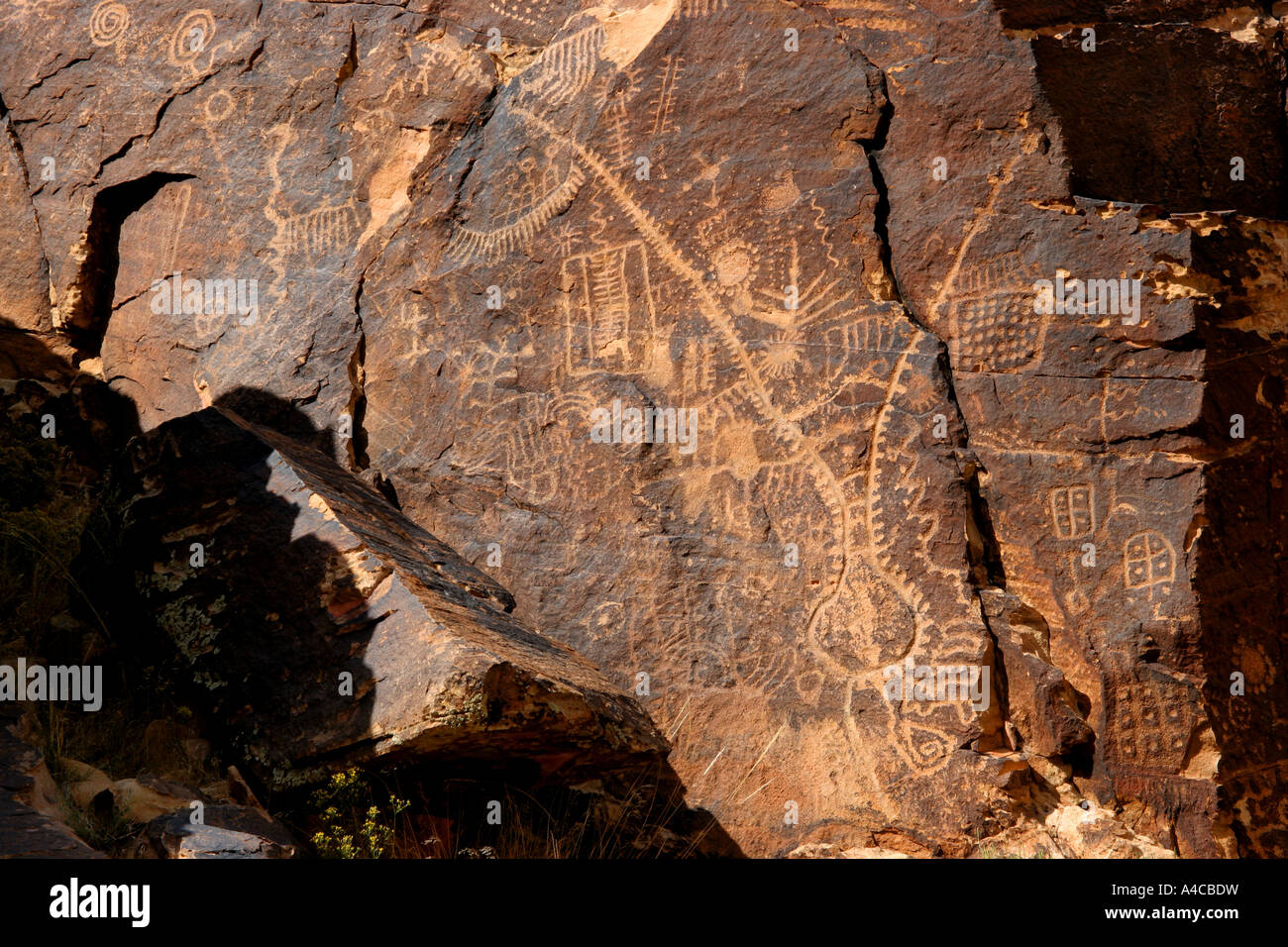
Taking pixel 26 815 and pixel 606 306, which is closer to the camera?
pixel 26 815

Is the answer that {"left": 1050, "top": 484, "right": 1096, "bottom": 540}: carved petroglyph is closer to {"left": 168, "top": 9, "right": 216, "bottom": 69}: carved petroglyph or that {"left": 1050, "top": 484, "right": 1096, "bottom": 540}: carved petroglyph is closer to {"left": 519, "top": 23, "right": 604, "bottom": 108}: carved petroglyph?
{"left": 519, "top": 23, "right": 604, "bottom": 108}: carved petroglyph

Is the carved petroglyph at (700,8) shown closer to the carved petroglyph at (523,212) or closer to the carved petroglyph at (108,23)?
the carved petroglyph at (523,212)

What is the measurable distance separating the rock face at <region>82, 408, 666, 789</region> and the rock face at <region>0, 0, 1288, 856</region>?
1.2 inches

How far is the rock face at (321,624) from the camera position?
381cm

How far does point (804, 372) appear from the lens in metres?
4.63

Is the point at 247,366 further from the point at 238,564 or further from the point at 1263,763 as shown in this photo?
the point at 1263,763

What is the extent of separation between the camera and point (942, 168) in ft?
15.5

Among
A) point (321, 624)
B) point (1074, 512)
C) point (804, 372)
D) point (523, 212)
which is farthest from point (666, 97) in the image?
point (321, 624)

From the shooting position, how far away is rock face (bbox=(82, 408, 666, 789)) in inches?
150

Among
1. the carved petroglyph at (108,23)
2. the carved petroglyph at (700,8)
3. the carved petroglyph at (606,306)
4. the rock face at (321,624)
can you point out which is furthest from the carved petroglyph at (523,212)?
the carved petroglyph at (108,23)

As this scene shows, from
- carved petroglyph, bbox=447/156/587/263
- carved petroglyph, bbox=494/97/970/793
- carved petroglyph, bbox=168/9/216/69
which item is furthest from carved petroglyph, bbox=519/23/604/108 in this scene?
carved petroglyph, bbox=168/9/216/69

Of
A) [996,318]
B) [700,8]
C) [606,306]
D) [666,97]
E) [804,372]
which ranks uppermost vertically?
[700,8]

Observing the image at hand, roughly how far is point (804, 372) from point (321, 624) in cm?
188

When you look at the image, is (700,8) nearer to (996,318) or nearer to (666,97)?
(666,97)
